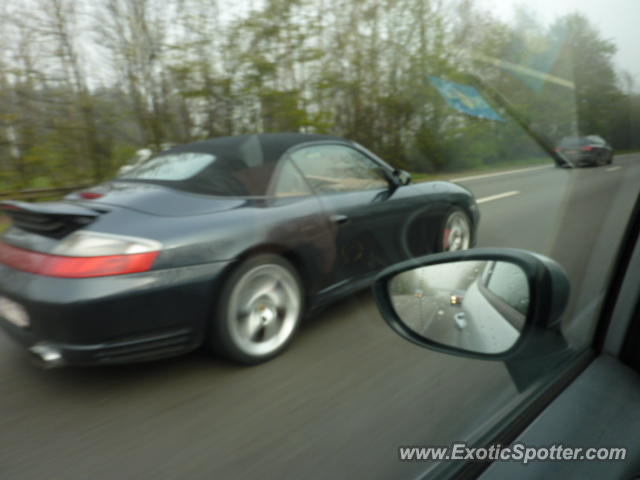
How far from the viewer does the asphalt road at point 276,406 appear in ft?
5.90

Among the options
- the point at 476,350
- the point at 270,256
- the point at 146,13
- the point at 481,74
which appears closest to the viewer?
the point at 476,350

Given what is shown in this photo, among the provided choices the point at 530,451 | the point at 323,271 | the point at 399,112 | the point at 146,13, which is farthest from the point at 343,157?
the point at 399,112

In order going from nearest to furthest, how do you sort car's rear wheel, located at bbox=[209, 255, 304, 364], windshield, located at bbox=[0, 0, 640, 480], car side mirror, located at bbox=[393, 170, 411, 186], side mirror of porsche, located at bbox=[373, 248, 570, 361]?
side mirror of porsche, located at bbox=[373, 248, 570, 361] < windshield, located at bbox=[0, 0, 640, 480] < car's rear wheel, located at bbox=[209, 255, 304, 364] < car side mirror, located at bbox=[393, 170, 411, 186]

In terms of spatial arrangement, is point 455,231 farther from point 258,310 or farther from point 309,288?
point 258,310

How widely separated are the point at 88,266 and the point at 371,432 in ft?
4.84

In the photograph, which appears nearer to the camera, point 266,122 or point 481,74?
point 481,74

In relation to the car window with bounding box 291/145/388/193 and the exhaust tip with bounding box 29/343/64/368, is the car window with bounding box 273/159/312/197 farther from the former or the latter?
the exhaust tip with bounding box 29/343/64/368

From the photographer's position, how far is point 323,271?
3.07 m

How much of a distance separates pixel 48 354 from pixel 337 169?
6.99 feet

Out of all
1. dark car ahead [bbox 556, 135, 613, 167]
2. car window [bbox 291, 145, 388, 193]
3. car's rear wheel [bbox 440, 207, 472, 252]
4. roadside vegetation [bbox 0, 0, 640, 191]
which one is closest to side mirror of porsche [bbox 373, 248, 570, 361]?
dark car ahead [bbox 556, 135, 613, 167]

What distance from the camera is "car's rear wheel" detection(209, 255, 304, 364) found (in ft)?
8.48

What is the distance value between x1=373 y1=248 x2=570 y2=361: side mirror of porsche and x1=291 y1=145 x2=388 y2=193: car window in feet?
5.46

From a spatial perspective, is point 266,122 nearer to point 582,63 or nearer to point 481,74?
point 481,74

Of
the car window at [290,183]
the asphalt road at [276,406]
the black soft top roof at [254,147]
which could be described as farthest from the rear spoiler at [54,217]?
the car window at [290,183]
